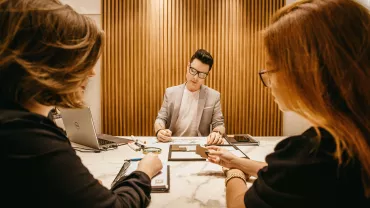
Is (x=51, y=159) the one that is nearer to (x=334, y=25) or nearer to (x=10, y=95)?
(x=10, y=95)

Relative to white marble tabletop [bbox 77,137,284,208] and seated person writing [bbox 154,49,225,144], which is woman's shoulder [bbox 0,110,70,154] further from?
seated person writing [bbox 154,49,225,144]

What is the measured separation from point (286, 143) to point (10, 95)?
0.85m

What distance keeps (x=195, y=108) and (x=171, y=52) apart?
1212 millimetres

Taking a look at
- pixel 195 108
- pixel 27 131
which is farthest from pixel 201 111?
pixel 27 131

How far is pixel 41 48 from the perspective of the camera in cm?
76

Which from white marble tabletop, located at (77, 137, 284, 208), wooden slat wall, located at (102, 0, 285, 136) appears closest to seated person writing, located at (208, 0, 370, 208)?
white marble tabletop, located at (77, 137, 284, 208)

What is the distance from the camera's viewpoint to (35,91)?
799 millimetres

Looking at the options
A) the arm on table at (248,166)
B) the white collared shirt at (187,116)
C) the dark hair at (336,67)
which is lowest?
the white collared shirt at (187,116)

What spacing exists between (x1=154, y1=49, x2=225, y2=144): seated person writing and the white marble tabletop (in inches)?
42.9

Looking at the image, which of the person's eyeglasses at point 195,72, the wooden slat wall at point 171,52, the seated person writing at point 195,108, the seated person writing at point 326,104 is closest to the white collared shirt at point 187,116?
the seated person writing at point 195,108

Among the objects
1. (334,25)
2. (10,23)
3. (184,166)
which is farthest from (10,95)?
(184,166)

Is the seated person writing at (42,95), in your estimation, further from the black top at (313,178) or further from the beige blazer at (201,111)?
the beige blazer at (201,111)

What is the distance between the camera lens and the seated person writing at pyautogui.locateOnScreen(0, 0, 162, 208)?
0.66 m

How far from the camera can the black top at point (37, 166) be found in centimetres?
65
